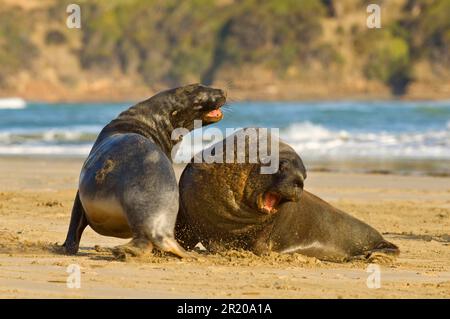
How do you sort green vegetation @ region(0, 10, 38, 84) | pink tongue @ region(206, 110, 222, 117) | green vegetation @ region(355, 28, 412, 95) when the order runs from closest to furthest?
pink tongue @ region(206, 110, 222, 117) < green vegetation @ region(355, 28, 412, 95) < green vegetation @ region(0, 10, 38, 84)

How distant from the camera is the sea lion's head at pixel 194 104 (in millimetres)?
8320

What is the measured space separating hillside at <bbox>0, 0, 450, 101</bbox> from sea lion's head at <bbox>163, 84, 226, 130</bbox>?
9748 centimetres

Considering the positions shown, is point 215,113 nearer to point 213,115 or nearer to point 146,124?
point 213,115

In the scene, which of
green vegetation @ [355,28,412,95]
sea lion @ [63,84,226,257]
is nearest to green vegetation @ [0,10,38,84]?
green vegetation @ [355,28,412,95]

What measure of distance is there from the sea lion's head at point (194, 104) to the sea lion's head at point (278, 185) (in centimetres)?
82

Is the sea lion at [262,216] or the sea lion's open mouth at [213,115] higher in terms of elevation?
the sea lion's open mouth at [213,115]

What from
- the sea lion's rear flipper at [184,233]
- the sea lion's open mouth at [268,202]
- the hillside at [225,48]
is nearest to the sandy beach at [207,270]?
the sea lion's rear flipper at [184,233]

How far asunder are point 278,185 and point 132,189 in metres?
1.00

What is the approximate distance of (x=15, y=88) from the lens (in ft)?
379

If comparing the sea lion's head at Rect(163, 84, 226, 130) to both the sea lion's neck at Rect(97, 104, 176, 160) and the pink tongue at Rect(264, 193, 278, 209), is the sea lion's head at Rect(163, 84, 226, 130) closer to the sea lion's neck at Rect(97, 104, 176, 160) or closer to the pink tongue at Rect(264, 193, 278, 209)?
the sea lion's neck at Rect(97, 104, 176, 160)

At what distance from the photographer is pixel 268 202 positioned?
303 inches

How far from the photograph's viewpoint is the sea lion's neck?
8234mm

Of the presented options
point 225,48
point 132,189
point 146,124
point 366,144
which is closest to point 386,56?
point 225,48

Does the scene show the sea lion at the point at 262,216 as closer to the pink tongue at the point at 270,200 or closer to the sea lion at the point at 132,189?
the pink tongue at the point at 270,200
